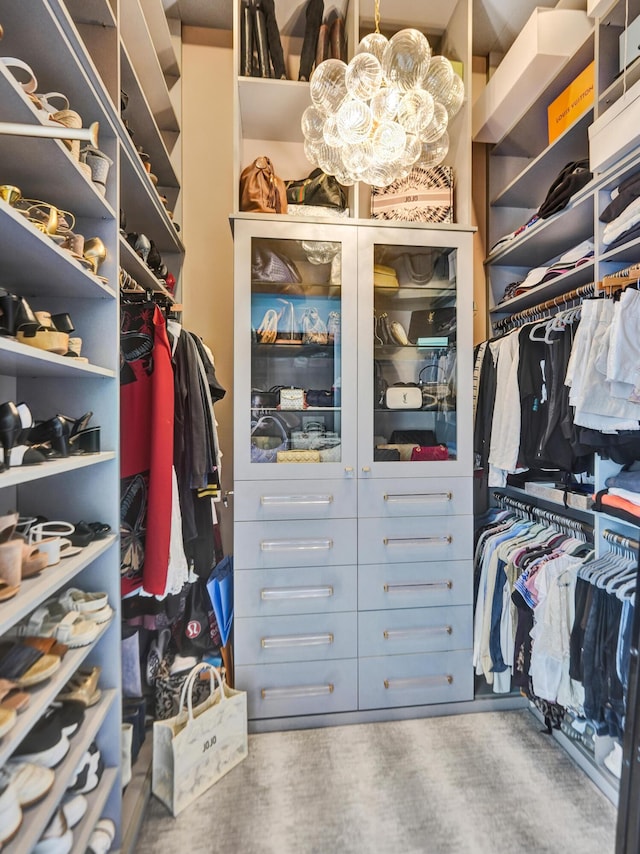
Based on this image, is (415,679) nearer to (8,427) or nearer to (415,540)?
(415,540)

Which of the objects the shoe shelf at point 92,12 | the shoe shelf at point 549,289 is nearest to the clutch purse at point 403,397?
the shoe shelf at point 549,289

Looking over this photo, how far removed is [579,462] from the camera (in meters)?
1.62

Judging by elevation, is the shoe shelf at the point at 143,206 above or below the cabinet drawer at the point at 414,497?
above

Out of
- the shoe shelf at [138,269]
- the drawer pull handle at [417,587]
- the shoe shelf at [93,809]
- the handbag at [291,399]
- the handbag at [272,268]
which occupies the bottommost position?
the shoe shelf at [93,809]

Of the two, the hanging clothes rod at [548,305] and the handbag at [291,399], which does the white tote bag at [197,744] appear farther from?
the hanging clothes rod at [548,305]

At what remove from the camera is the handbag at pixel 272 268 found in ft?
6.15

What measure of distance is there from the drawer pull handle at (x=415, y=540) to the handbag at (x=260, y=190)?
1589mm

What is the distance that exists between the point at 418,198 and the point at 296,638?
6.84 ft

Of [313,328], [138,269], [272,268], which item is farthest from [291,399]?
[138,269]

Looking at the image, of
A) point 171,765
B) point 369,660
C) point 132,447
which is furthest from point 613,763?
point 132,447

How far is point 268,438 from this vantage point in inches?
75.7

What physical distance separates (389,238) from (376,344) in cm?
48

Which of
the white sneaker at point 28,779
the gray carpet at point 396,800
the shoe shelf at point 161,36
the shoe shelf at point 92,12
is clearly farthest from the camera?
the shoe shelf at point 161,36

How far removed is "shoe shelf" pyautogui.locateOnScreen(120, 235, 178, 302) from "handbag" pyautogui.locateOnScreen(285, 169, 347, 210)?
2.50 feet
